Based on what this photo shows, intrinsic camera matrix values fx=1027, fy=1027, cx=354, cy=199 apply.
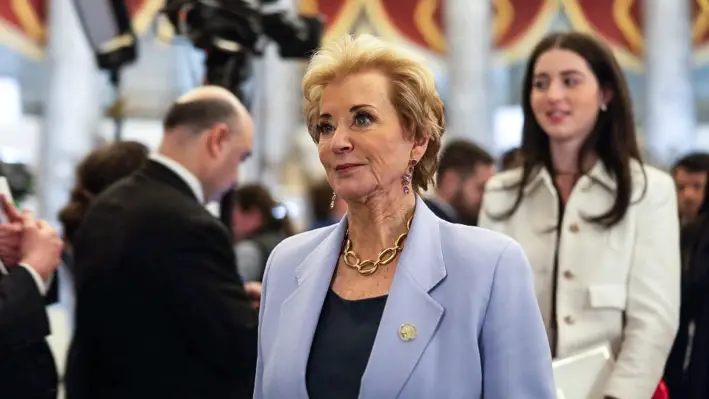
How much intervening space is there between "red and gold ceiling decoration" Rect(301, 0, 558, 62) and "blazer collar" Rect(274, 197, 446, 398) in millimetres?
8485

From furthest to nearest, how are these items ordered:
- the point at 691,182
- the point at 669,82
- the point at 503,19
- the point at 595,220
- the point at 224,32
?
the point at 503,19 → the point at 669,82 → the point at 691,182 → the point at 224,32 → the point at 595,220

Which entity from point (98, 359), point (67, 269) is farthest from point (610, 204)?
point (67, 269)

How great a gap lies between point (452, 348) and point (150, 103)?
29.5 ft

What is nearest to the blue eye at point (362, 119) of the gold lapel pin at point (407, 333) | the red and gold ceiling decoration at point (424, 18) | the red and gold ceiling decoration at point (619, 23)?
the gold lapel pin at point (407, 333)

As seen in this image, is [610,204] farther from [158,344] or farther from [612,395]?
[158,344]

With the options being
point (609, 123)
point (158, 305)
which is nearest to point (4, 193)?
point (158, 305)

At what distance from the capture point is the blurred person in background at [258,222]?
366 centimetres

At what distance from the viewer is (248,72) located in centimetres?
324

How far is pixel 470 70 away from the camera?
9539 mm

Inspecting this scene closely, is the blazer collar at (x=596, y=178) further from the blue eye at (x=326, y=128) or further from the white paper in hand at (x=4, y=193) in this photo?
A: the white paper in hand at (x=4, y=193)

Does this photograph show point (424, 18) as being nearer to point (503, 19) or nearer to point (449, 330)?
point (503, 19)

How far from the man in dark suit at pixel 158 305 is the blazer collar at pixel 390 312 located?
0.84 m

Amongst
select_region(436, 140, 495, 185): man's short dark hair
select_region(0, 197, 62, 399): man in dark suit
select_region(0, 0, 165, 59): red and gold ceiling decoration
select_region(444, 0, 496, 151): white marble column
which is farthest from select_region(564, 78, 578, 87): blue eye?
select_region(0, 0, 165, 59): red and gold ceiling decoration

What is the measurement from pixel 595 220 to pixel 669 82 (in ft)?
25.4
